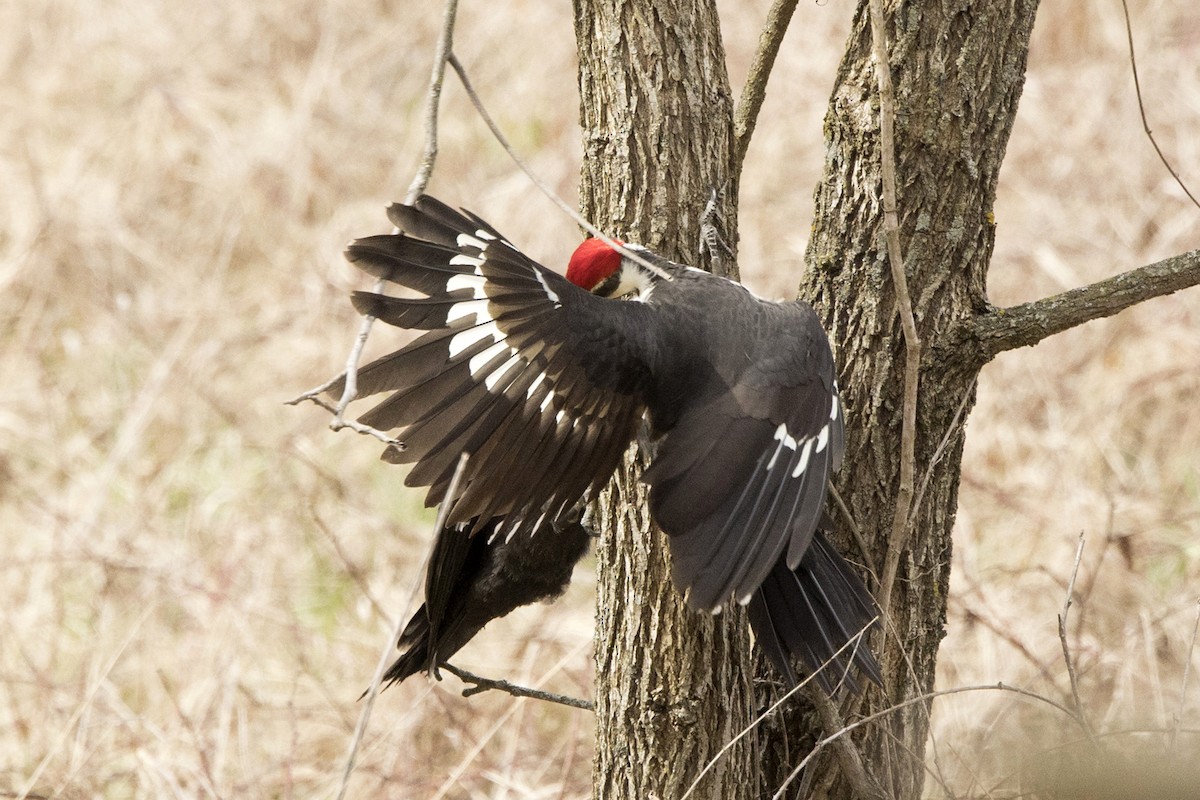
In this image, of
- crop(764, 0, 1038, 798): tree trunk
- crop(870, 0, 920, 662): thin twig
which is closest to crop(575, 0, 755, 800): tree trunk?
crop(764, 0, 1038, 798): tree trunk

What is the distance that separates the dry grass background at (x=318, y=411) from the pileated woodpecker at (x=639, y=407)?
566 mm

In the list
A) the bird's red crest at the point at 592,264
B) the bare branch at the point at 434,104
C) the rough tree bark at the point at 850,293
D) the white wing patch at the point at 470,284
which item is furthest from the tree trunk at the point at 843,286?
the bare branch at the point at 434,104

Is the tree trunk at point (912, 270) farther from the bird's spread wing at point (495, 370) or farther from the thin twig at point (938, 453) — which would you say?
the bird's spread wing at point (495, 370)

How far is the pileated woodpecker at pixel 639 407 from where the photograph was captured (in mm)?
1877

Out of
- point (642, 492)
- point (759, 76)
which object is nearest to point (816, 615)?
point (642, 492)

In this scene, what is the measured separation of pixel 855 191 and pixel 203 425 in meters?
Result: 3.73

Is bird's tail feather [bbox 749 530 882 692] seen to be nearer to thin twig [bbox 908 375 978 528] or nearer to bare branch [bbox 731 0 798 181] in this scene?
thin twig [bbox 908 375 978 528]

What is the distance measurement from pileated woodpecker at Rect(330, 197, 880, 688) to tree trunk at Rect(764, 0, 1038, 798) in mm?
104

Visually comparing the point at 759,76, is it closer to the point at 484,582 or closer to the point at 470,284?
the point at 470,284

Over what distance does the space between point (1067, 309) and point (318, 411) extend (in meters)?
3.69

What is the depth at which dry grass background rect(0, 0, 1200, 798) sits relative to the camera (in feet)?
11.4

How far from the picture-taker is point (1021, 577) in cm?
413

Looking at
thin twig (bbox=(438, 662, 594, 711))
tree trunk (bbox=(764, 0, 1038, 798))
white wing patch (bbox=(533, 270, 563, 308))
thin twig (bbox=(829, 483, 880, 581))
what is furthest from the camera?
thin twig (bbox=(438, 662, 594, 711))

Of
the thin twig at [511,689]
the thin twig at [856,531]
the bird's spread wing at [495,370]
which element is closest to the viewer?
Result: the bird's spread wing at [495,370]
